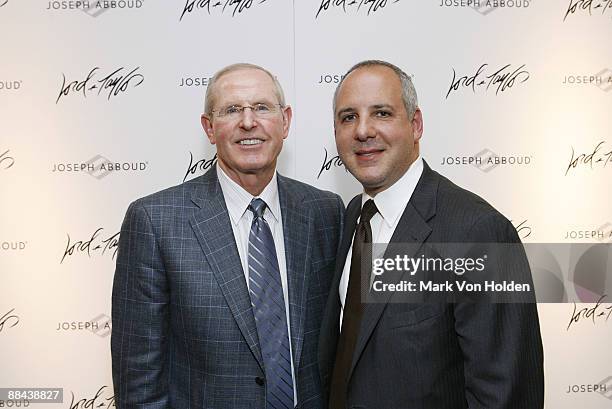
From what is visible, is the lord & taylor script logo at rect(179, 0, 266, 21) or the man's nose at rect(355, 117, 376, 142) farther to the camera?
the lord & taylor script logo at rect(179, 0, 266, 21)

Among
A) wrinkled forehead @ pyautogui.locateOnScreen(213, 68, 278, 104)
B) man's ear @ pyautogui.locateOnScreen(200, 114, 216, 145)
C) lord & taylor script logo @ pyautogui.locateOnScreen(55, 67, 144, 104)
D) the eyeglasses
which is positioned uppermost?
lord & taylor script logo @ pyautogui.locateOnScreen(55, 67, 144, 104)

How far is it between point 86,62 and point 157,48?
0.31 meters

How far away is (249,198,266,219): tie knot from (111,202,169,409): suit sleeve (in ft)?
1.00

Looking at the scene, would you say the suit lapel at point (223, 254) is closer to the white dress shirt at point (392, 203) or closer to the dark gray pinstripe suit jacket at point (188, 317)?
the dark gray pinstripe suit jacket at point (188, 317)

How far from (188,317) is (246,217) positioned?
1.13 feet

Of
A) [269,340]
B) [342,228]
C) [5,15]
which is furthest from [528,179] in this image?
[5,15]

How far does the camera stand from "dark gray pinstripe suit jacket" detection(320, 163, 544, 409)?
1.38 metres

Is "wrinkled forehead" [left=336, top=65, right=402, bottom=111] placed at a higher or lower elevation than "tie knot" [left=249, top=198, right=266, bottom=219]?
higher

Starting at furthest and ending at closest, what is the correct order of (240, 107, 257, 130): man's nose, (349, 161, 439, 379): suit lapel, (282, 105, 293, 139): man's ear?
1. (282, 105, 293, 139): man's ear
2. (240, 107, 257, 130): man's nose
3. (349, 161, 439, 379): suit lapel

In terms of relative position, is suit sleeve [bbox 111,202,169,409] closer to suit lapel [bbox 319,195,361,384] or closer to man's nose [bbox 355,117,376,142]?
suit lapel [bbox 319,195,361,384]

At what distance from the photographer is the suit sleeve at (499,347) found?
1.37 m

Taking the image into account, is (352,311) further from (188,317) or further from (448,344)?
(188,317)

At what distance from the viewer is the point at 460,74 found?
242 cm

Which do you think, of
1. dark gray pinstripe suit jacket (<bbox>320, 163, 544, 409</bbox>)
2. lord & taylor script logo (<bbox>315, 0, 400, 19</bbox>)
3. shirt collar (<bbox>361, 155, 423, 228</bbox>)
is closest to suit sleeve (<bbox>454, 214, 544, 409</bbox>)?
dark gray pinstripe suit jacket (<bbox>320, 163, 544, 409</bbox>)
